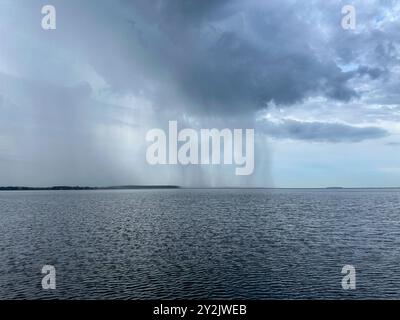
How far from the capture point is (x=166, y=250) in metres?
59.8

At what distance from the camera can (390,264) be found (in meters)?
49.3

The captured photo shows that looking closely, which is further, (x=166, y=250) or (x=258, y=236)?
(x=258, y=236)

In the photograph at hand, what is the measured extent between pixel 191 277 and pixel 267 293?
32.5 feet

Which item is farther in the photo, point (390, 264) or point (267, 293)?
point (390, 264)

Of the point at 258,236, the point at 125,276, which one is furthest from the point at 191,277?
the point at 258,236

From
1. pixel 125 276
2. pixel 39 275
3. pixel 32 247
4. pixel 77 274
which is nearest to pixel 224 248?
pixel 125 276
